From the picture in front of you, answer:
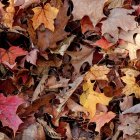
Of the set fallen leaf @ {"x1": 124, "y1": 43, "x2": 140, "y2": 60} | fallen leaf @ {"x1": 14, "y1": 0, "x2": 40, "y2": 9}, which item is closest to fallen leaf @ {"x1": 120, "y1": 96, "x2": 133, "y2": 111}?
fallen leaf @ {"x1": 124, "y1": 43, "x2": 140, "y2": 60}

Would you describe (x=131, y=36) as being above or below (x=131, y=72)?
above

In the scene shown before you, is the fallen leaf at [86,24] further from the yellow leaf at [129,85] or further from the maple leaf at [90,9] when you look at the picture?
the yellow leaf at [129,85]

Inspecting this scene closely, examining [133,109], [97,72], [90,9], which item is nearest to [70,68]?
[97,72]

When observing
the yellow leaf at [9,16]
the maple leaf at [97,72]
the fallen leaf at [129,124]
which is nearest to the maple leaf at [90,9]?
the maple leaf at [97,72]

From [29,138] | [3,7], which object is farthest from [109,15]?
[29,138]

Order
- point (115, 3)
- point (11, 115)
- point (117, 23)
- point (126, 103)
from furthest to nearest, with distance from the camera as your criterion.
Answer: point (115, 3), point (117, 23), point (126, 103), point (11, 115)

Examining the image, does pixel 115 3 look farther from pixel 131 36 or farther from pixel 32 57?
pixel 32 57

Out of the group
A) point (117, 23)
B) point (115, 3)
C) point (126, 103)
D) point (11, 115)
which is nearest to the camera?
point (11, 115)

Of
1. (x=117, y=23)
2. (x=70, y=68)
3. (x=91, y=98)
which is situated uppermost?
(x=117, y=23)
